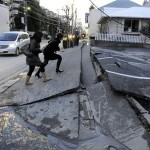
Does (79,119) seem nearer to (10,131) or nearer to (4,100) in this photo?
(10,131)

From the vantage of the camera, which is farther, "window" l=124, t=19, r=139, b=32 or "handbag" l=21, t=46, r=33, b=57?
"window" l=124, t=19, r=139, b=32

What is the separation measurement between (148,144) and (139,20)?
32.3 m

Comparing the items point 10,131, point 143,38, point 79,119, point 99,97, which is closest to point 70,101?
point 99,97

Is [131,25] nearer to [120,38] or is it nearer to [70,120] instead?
[120,38]

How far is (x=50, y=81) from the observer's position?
33.8 feet

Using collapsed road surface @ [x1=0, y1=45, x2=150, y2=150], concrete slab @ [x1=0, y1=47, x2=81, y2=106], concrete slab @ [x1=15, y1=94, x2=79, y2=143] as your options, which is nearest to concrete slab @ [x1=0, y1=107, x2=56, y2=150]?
collapsed road surface @ [x1=0, y1=45, x2=150, y2=150]

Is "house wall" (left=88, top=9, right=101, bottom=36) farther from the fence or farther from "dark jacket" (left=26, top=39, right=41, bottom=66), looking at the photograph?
"dark jacket" (left=26, top=39, right=41, bottom=66)

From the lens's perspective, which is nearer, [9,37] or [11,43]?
[11,43]

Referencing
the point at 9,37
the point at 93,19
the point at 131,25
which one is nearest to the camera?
the point at 9,37

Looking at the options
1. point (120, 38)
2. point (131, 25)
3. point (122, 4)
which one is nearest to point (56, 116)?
point (120, 38)

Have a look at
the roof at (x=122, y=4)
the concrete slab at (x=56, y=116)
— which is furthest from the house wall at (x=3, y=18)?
the concrete slab at (x=56, y=116)

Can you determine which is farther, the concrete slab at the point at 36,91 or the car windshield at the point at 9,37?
the car windshield at the point at 9,37

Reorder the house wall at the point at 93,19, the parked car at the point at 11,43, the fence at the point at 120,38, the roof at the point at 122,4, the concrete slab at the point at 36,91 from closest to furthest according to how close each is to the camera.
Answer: the concrete slab at the point at 36,91
the parked car at the point at 11,43
the fence at the point at 120,38
the roof at the point at 122,4
the house wall at the point at 93,19

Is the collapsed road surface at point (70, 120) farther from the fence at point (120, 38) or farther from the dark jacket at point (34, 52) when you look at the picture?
the fence at point (120, 38)
